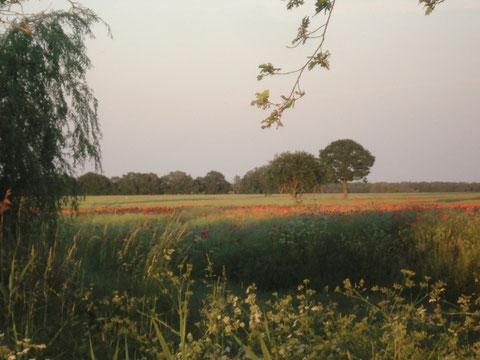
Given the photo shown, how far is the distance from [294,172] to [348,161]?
867 inches

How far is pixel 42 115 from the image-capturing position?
7539 mm

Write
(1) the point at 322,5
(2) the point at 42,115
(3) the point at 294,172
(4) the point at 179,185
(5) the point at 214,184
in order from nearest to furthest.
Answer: (1) the point at 322,5, (2) the point at 42,115, (3) the point at 294,172, (4) the point at 179,185, (5) the point at 214,184

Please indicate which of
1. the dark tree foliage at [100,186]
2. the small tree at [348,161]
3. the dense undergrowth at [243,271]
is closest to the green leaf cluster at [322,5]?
the dense undergrowth at [243,271]

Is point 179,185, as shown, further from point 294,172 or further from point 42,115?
point 42,115

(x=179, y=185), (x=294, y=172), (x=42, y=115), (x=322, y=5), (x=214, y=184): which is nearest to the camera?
(x=322, y=5)

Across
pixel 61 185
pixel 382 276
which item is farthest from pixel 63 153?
pixel 382 276

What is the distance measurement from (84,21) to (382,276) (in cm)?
830

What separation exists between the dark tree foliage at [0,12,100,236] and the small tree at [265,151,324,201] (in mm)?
15538

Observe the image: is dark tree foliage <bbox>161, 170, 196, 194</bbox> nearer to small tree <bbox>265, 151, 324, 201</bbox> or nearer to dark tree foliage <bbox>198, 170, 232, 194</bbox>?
dark tree foliage <bbox>198, 170, 232, 194</bbox>

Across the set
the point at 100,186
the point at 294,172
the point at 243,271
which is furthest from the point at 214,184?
the point at 243,271

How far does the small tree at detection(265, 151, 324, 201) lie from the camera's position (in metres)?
23.0

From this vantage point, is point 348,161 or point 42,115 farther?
point 348,161

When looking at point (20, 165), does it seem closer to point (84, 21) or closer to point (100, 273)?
point (100, 273)

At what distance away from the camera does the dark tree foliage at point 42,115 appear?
735 centimetres
